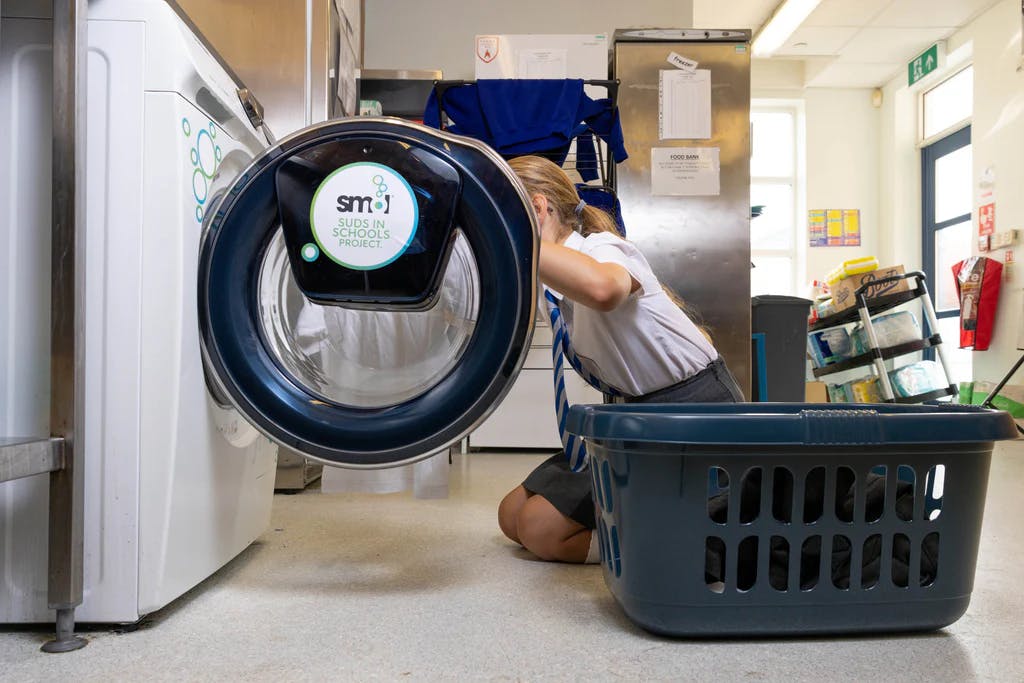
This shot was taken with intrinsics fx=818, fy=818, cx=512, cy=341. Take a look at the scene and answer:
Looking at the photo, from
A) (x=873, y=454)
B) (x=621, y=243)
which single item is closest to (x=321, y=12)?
(x=621, y=243)

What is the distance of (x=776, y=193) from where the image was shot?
7.31m

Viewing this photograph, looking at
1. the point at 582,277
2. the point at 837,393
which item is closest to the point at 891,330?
the point at 837,393

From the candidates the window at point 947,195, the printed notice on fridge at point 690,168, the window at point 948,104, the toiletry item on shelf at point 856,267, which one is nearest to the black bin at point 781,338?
the printed notice on fridge at point 690,168

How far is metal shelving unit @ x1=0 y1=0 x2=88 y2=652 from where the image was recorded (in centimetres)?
89

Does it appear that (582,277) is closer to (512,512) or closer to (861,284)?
(512,512)

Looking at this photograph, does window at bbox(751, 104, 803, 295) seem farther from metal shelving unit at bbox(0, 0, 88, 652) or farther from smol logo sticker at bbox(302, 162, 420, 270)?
metal shelving unit at bbox(0, 0, 88, 652)

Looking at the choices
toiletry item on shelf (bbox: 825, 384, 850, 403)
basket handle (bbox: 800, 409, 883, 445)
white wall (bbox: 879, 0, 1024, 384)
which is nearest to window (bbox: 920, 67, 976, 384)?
white wall (bbox: 879, 0, 1024, 384)

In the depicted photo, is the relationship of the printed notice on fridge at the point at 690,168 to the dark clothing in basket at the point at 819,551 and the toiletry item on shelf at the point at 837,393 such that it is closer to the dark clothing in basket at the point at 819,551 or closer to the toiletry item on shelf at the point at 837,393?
the dark clothing in basket at the point at 819,551

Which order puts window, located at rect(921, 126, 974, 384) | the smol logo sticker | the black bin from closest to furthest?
the smol logo sticker → the black bin → window, located at rect(921, 126, 974, 384)

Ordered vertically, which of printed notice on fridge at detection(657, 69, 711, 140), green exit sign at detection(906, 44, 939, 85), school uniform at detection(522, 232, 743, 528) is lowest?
school uniform at detection(522, 232, 743, 528)

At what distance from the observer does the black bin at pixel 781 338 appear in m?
3.63

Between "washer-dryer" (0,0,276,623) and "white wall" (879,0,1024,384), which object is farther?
"white wall" (879,0,1024,384)

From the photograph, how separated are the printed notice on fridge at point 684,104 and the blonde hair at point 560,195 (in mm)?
1948

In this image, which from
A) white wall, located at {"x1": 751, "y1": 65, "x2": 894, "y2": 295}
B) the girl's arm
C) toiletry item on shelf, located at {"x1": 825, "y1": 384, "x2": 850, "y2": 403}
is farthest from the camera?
white wall, located at {"x1": 751, "y1": 65, "x2": 894, "y2": 295}
